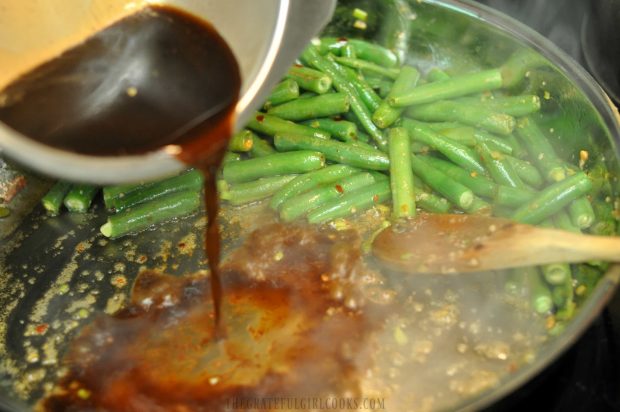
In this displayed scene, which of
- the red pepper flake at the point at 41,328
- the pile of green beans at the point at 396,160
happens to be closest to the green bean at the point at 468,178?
the pile of green beans at the point at 396,160

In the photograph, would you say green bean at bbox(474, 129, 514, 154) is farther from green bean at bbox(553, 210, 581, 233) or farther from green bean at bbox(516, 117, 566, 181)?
green bean at bbox(553, 210, 581, 233)

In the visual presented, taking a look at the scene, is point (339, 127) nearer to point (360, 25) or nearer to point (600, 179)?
point (360, 25)

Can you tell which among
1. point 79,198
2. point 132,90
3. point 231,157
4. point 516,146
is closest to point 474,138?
point 516,146

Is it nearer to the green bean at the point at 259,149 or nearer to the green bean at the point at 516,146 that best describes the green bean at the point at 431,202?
the green bean at the point at 516,146

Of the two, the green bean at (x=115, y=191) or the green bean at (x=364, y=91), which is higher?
the green bean at (x=364, y=91)

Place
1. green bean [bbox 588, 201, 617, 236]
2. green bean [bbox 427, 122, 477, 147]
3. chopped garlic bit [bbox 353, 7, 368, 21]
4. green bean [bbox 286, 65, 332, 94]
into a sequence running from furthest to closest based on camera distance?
chopped garlic bit [bbox 353, 7, 368, 21]
green bean [bbox 286, 65, 332, 94]
green bean [bbox 427, 122, 477, 147]
green bean [bbox 588, 201, 617, 236]

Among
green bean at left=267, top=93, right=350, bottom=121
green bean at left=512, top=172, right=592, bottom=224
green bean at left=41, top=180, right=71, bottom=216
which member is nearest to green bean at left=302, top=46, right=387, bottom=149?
green bean at left=267, top=93, right=350, bottom=121
